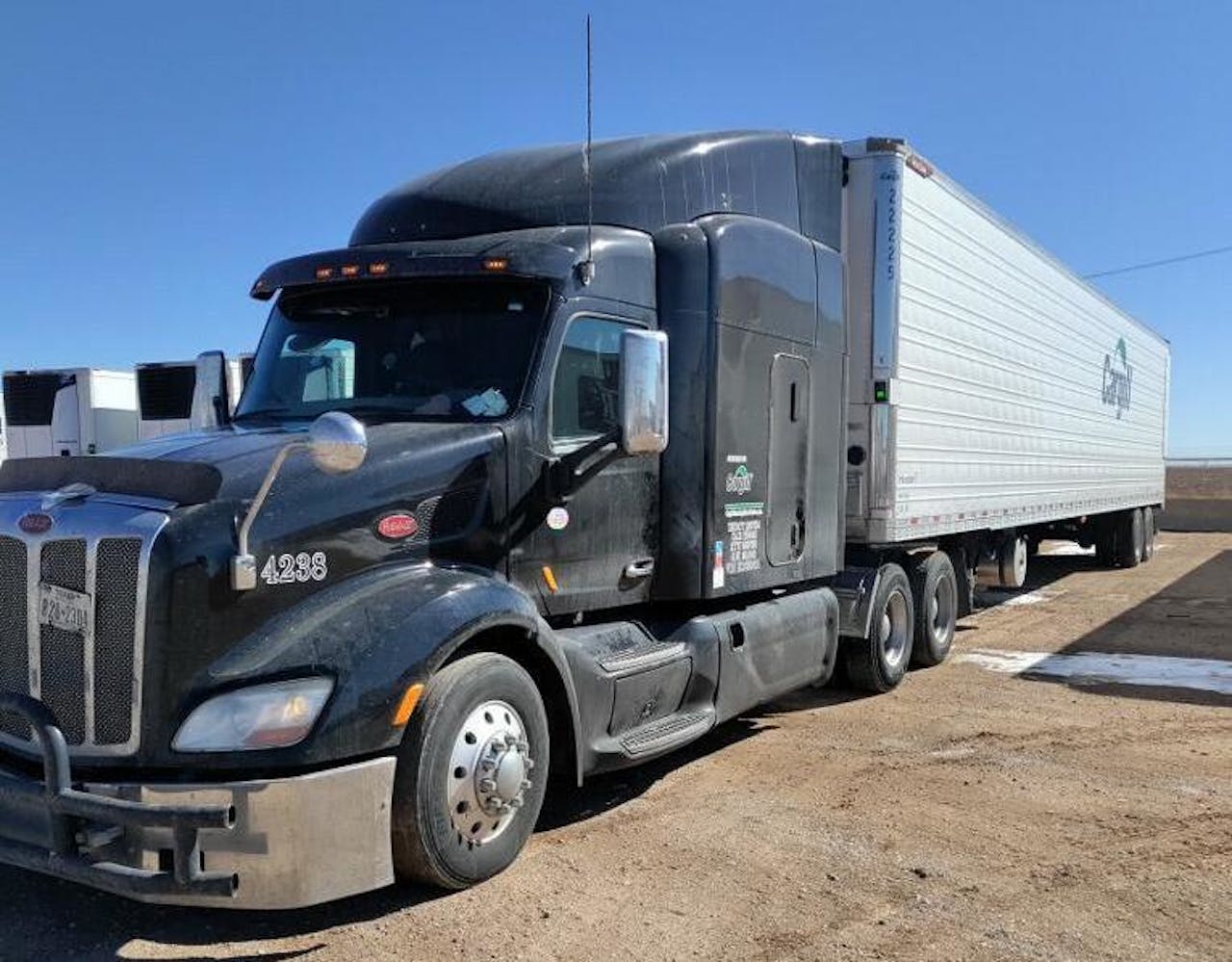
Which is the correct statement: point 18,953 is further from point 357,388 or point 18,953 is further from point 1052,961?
point 1052,961

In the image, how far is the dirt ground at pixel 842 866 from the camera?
154 inches

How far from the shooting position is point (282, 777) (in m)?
3.61

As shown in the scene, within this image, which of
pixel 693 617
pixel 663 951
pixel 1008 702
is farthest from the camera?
pixel 1008 702

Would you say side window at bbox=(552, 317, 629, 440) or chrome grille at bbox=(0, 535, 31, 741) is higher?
side window at bbox=(552, 317, 629, 440)

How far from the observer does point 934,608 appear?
366 inches

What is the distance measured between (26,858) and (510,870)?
182 cm

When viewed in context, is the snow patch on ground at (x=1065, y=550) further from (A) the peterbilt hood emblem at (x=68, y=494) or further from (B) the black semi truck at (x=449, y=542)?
(A) the peterbilt hood emblem at (x=68, y=494)

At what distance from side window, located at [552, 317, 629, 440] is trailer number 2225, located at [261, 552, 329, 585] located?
1361mm

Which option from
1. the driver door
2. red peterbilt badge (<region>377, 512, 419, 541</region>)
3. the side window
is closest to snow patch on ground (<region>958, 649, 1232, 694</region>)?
the driver door

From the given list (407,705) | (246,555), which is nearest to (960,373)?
(407,705)

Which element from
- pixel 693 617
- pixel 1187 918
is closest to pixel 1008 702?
pixel 693 617

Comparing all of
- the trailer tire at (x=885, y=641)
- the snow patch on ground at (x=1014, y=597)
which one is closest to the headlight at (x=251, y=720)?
the trailer tire at (x=885, y=641)

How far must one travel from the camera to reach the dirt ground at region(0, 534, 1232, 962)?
391 centimetres

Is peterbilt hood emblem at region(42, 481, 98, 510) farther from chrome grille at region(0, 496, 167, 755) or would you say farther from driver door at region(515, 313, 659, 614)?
driver door at region(515, 313, 659, 614)
